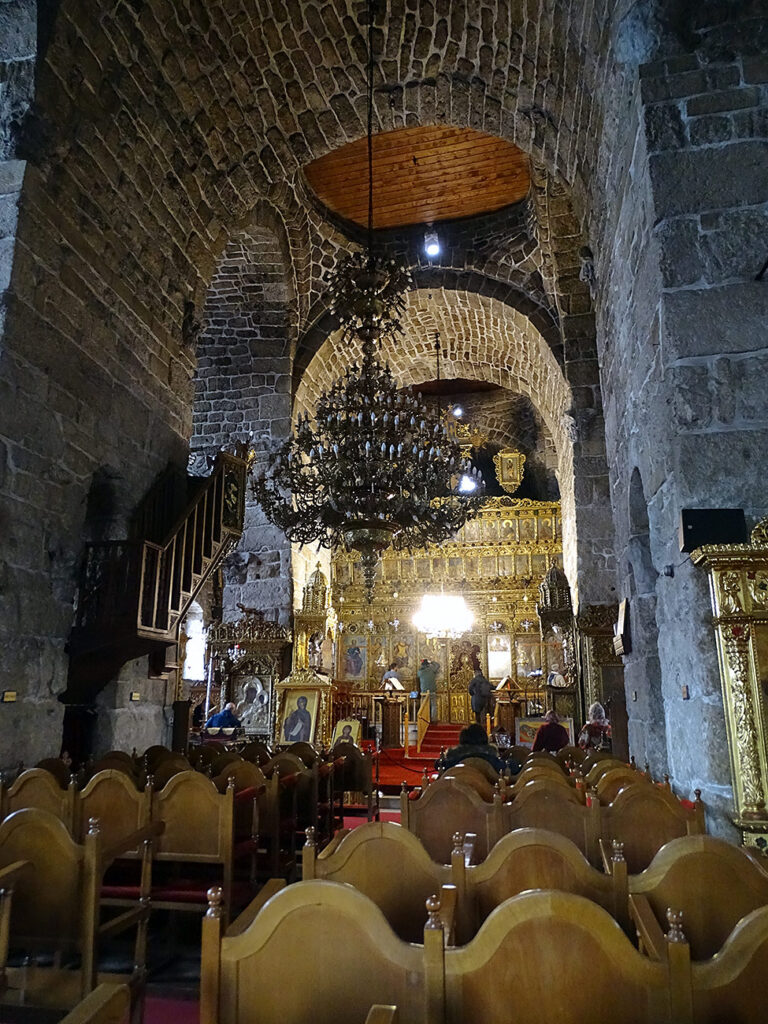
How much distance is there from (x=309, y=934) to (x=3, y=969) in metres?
1.33

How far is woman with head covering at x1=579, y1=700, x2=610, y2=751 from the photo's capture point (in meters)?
8.82

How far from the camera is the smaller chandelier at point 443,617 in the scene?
674 inches

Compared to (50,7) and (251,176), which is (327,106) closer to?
(251,176)

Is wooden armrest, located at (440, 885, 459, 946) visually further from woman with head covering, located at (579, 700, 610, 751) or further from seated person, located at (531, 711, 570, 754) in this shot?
woman with head covering, located at (579, 700, 610, 751)

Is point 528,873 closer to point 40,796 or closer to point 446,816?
point 446,816

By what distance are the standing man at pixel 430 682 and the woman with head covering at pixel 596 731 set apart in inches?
276

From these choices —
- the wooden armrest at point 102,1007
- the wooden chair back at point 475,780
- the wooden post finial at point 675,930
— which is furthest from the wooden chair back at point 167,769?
the wooden post finial at point 675,930

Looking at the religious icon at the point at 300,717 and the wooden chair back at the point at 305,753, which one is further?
the religious icon at the point at 300,717

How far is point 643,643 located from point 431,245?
8973 mm

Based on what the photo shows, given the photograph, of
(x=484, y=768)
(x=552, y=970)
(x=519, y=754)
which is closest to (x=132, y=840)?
(x=552, y=970)

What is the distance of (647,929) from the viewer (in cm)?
183

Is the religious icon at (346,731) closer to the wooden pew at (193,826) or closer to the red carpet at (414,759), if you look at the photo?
the red carpet at (414,759)

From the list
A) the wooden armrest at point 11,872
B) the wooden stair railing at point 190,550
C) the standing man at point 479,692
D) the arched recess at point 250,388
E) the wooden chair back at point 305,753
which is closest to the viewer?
the wooden armrest at point 11,872

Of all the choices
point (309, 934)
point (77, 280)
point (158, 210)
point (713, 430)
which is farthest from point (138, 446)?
point (309, 934)
